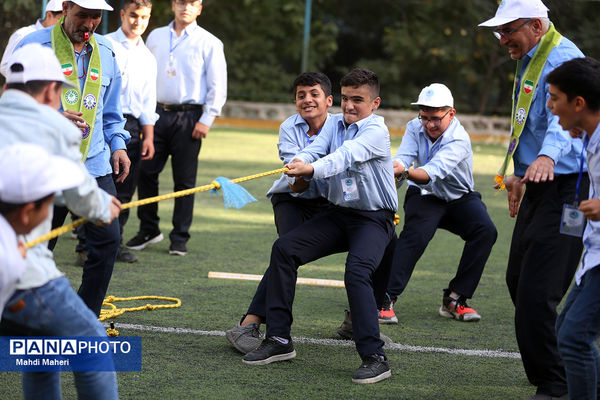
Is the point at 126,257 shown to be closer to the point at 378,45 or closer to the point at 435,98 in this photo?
the point at 435,98

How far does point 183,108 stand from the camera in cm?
822

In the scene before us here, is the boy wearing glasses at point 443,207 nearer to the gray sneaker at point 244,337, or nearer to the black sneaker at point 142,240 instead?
the gray sneaker at point 244,337

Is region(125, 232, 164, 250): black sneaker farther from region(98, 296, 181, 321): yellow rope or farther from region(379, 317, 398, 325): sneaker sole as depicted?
region(379, 317, 398, 325): sneaker sole

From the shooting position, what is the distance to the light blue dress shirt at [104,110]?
16.8 ft

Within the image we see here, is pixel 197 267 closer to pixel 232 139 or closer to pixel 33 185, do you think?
pixel 33 185

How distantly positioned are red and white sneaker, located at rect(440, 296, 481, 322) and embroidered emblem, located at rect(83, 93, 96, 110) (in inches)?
119

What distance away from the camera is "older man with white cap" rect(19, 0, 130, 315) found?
493 cm

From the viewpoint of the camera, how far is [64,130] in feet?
11.1

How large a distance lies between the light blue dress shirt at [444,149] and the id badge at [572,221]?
2108 millimetres

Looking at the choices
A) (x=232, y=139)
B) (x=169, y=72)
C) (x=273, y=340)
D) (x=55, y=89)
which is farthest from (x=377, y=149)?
(x=232, y=139)

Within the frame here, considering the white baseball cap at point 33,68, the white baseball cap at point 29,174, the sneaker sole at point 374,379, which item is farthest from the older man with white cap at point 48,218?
the sneaker sole at point 374,379

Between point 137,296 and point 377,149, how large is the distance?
2.39m

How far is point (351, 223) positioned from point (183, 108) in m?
3.51

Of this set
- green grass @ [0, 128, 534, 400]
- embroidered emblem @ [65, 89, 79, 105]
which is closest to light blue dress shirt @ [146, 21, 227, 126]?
green grass @ [0, 128, 534, 400]
